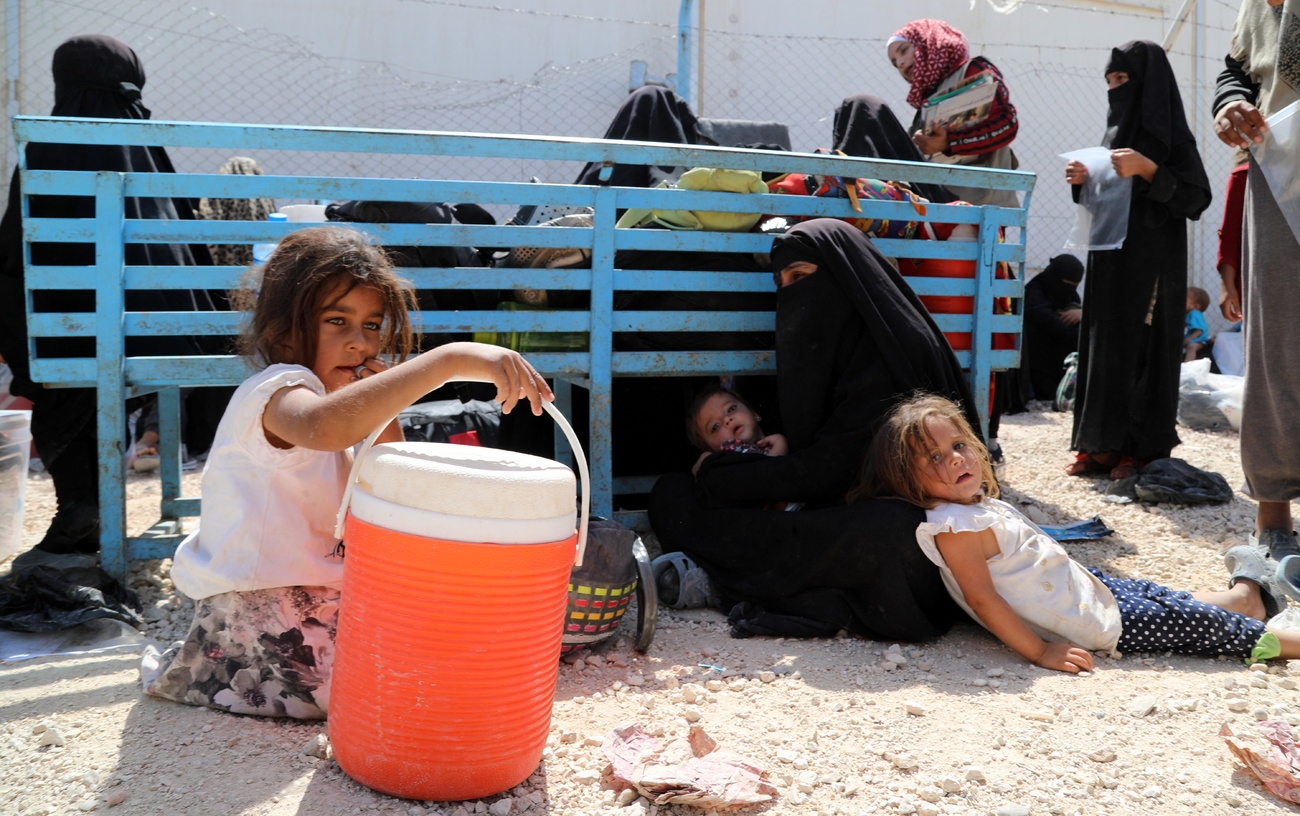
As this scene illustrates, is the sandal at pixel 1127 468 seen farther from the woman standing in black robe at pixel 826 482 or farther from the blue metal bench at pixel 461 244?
the woman standing in black robe at pixel 826 482

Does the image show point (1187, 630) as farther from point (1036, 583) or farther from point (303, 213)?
point (303, 213)

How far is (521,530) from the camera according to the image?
5.08 feet

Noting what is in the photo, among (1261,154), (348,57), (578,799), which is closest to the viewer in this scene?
(578,799)

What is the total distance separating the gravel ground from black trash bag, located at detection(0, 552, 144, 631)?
11 cm

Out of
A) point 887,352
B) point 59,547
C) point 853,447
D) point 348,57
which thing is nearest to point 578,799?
point 853,447

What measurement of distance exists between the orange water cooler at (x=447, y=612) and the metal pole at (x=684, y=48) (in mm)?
5884

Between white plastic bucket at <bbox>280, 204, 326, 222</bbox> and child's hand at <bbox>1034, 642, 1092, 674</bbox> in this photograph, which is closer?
child's hand at <bbox>1034, 642, 1092, 674</bbox>

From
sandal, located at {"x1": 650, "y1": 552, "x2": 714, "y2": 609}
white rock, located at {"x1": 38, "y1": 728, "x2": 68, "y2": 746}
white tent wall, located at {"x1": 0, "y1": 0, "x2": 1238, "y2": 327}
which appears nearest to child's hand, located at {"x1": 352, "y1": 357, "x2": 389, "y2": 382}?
white rock, located at {"x1": 38, "y1": 728, "x2": 68, "y2": 746}

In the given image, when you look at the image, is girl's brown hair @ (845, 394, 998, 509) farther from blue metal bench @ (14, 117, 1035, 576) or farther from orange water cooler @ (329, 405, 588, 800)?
orange water cooler @ (329, 405, 588, 800)

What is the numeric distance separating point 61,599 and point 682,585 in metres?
1.77

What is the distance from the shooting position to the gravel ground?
1704 millimetres

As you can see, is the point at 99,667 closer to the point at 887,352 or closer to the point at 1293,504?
the point at 887,352

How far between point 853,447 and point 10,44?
674 centimetres

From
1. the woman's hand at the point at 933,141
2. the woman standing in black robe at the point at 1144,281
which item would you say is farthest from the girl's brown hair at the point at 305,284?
the woman standing in black robe at the point at 1144,281
